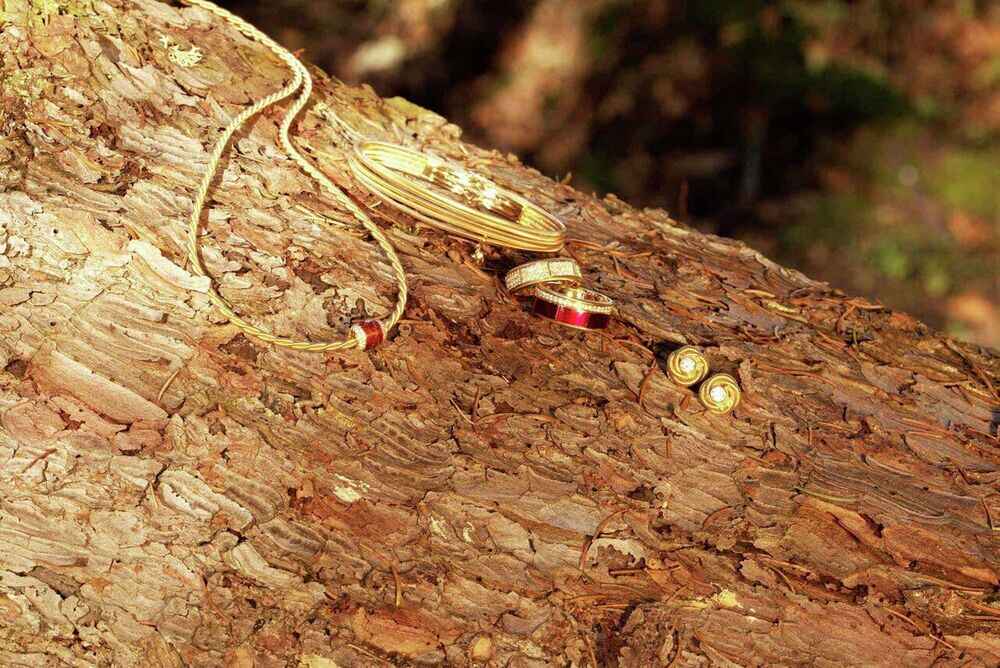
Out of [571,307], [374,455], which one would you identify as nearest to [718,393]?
[571,307]

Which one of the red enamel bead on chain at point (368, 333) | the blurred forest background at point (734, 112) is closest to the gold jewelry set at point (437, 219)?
the red enamel bead on chain at point (368, 333)

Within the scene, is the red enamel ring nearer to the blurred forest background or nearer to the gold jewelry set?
the gold jewelry set

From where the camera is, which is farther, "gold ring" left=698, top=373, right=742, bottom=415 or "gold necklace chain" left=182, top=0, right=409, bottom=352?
"gold ring" left=698, top=373, right=742, bottom=415

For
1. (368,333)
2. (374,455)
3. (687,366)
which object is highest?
(687,366)

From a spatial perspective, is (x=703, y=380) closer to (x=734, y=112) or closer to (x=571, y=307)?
(x=571, y=307)

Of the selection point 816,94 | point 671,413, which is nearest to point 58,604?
point 671,413

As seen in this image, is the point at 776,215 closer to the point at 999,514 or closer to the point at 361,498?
the point at 999,514

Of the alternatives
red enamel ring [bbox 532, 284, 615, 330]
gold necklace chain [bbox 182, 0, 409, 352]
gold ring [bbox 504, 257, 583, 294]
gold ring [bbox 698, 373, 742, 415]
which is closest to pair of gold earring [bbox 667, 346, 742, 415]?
gold ring [bbox 698, 373, 742, 415]
